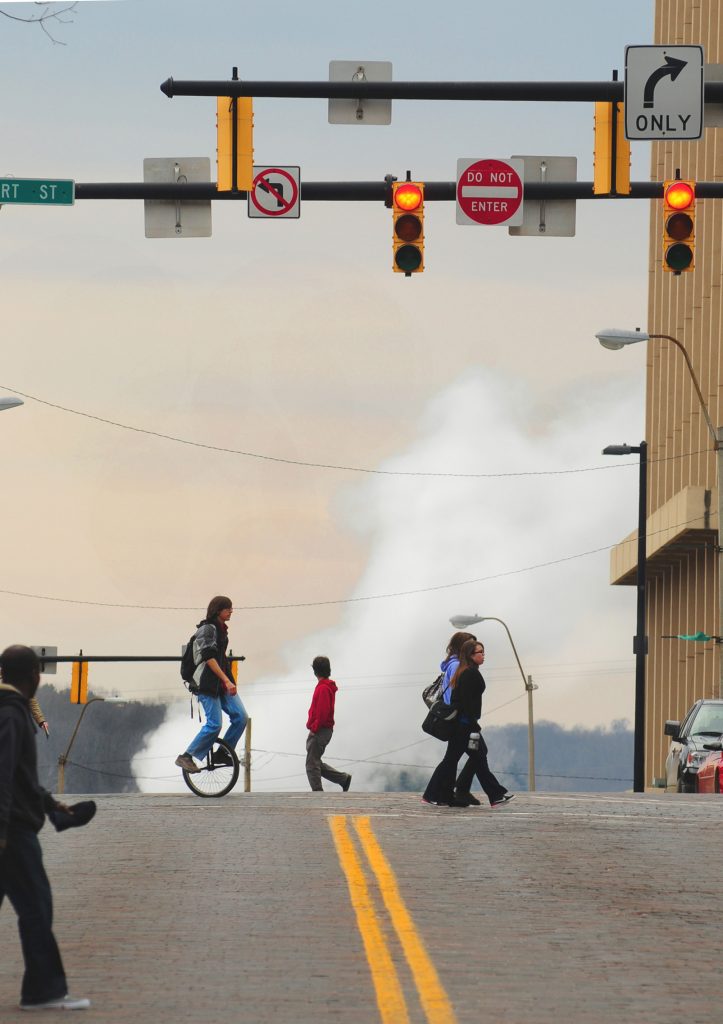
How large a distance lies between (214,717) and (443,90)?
275 inches

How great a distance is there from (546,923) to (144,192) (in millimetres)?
9222

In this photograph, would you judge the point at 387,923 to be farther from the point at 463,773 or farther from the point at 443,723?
the point at 463,773

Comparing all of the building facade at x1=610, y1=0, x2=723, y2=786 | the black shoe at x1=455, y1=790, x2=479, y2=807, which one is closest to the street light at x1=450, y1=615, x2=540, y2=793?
the building facade at x1=610, y1=0, x2=723, y2=786

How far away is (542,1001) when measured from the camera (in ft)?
28.4

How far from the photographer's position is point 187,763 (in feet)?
64.4

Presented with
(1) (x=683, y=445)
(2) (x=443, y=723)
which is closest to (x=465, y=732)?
(2) (x=443, y=723)

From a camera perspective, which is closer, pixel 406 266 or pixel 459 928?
pixel 459 928

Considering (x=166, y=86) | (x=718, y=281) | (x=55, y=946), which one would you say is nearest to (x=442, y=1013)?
(x=55, y=946)

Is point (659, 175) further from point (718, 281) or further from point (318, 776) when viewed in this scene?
point (318, 776)

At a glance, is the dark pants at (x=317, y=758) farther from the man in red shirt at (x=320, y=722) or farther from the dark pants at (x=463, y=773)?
the dark pants at (x=463, y=773)

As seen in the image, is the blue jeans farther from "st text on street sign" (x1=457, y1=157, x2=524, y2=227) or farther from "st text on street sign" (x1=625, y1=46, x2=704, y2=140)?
"st text on street sign" (x1=625, y1=46, x2=704, y2=140)

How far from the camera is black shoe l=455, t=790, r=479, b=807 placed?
1961cm

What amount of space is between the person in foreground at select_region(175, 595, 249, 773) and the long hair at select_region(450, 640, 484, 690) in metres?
2.29

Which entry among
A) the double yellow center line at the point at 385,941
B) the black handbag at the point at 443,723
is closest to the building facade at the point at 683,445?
the black handbag at the point at 443,723
